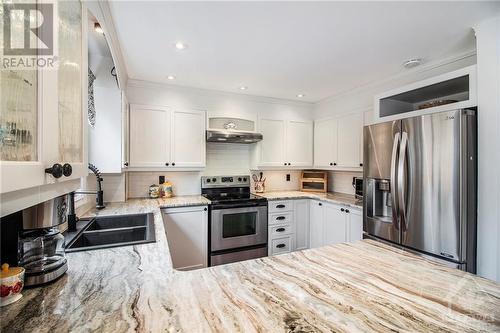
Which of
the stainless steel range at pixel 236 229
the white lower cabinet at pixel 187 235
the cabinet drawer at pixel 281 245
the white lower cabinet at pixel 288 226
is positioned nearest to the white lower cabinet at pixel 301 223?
the white lower cabinet at pixel 288 226

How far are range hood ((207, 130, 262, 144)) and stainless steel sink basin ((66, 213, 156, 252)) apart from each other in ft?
4.38

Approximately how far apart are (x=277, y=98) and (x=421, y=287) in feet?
10.4

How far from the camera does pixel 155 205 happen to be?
2.61m

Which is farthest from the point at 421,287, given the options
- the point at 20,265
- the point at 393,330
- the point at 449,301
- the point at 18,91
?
the point at 20,265

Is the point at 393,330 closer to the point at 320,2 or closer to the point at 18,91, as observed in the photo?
the point at 18,91

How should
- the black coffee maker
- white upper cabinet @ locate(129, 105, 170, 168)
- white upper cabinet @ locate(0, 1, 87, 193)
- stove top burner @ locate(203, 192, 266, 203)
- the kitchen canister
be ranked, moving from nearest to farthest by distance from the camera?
white upper cabinet @ locate(0, 1, 87, 193)
the kitchen canister
the black coffee maker
white upper cabinet @ locate(129, 105, 170, 168)
stove top burner @ locate(203, 192, 266, 203)

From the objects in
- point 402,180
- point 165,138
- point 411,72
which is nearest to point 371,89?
point 411,72

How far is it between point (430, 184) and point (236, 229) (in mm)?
2099

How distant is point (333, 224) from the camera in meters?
3.03

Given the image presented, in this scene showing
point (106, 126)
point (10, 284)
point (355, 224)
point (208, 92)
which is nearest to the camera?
point (10, 284)

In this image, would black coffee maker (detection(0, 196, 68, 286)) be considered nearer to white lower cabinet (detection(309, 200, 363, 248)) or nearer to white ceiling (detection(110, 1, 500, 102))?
white ceiling (detection(110, 1, 500, 102))

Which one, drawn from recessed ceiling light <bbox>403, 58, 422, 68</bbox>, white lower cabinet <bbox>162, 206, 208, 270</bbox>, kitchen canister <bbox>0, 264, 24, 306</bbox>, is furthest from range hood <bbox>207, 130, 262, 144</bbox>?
kitchen canister <bbox>0, 264, 24, 306</bbox>

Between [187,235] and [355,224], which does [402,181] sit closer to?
[355,224]

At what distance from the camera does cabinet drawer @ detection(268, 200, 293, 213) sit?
3211 mm
